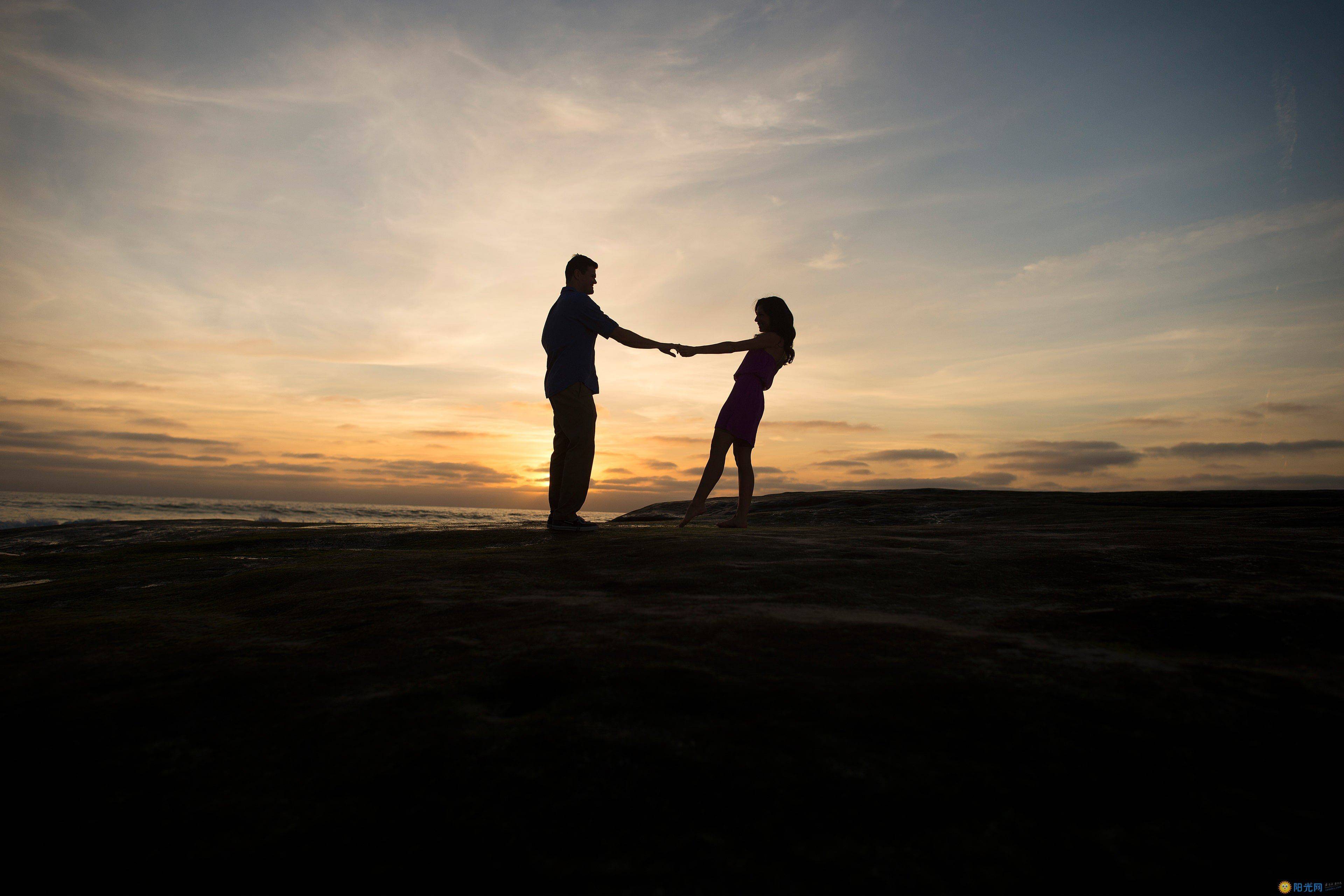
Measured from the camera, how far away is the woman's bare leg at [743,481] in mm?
8188

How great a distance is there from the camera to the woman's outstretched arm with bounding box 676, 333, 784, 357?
27.8 ft

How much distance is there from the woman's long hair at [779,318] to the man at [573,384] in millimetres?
2242

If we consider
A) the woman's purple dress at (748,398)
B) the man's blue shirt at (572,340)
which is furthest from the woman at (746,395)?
the man's blue shirt at (572,340)

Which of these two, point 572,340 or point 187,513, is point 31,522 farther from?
point 572,340

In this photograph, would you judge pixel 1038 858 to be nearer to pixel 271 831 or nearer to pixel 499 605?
pixel 271 831

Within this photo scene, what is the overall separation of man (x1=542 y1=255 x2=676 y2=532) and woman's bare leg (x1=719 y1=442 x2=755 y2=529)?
1.90 m

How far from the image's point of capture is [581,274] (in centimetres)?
784

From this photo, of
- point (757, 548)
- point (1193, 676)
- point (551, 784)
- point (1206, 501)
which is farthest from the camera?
point (1206, 501)

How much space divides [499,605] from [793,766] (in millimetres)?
2010

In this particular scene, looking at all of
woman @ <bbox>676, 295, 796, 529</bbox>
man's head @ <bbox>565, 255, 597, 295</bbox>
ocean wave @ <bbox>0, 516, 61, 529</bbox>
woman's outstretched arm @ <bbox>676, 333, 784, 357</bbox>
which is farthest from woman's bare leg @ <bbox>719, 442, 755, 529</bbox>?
ocean wave @ <bbox>0, 516, 61, 529</bbox>

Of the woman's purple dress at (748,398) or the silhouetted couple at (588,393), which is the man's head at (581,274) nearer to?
the silhouetted couple at (588,393)

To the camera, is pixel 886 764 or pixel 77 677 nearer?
pixel 886 764

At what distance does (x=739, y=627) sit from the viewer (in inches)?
102

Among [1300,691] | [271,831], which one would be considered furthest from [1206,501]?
[271,831]
